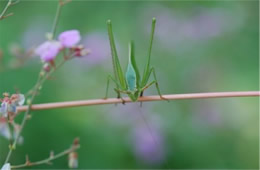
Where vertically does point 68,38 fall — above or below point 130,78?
above

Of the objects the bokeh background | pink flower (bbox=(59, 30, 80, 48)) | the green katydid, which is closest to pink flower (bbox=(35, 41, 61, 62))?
pink flower (bbox=(59, 30, 80, 48))

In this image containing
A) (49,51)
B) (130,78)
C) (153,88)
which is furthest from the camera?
(153,88)

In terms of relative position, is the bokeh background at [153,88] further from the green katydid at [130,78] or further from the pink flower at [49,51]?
the pink flower at [49,51]

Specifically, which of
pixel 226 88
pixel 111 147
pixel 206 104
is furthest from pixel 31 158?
pixel 226 88

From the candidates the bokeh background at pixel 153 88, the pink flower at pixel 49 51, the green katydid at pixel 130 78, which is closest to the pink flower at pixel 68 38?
the pink flower at pixel 49 51

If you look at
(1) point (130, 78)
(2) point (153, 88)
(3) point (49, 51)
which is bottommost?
(2) point (153, 88)

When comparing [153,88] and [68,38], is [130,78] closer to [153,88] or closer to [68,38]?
[68,38]

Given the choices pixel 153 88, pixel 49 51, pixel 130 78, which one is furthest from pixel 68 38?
pixel 153 88

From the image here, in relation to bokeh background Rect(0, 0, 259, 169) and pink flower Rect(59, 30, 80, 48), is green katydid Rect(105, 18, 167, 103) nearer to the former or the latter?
pink flower Rect(59, 30, 80, 48)
